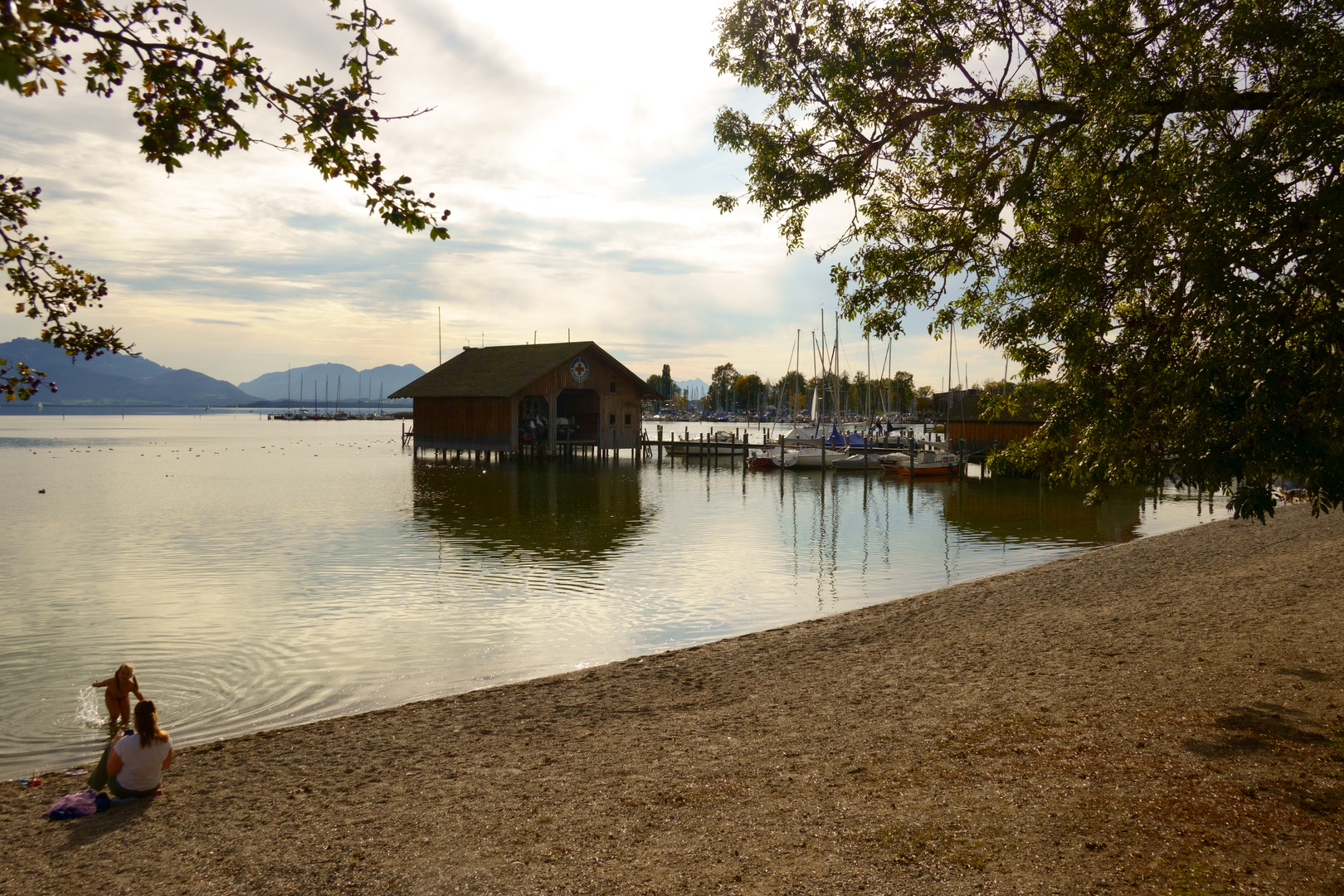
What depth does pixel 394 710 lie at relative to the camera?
10.8 metres

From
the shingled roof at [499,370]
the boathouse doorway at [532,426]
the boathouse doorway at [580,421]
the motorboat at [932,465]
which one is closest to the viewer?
the motorboat at [932,465]

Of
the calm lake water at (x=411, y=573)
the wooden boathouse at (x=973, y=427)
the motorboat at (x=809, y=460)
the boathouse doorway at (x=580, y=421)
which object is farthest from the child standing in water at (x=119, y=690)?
the boathouse doorway at (x=580, y=421)

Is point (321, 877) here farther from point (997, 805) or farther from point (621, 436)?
point (621, 436)

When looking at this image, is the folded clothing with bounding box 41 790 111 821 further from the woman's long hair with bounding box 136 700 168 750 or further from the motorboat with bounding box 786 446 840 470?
the motorboat with bounding box 786 446 840 470

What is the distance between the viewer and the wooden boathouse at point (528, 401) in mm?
58750

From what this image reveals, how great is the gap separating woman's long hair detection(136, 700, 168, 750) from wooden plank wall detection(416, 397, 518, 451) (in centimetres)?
5037

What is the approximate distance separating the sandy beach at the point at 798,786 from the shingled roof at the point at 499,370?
47572 millimetres

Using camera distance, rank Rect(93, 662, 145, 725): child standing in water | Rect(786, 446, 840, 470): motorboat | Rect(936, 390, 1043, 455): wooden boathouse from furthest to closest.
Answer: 1. Rect(786, 446, 840, 470): motorboat
2. Rect(936, 390, 1043, 455): wooden boathouse
3. Rect(93, 662, 145, 725): child standing in water

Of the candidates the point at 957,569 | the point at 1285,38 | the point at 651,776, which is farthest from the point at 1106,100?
the point at 957,569

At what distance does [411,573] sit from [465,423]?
133ft

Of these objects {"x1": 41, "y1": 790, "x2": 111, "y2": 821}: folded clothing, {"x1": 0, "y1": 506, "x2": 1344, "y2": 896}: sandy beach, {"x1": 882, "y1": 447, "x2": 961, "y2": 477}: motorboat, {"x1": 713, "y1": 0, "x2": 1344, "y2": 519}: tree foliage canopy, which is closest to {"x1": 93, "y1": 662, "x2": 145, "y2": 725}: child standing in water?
{"x1": 0, "y1": 506, "x2": 1344, "y2": 896}: sandy beach

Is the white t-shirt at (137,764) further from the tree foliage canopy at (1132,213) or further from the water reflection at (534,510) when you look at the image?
the water reflection at (534,510)

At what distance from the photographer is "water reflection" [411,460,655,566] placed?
26766 millimetres

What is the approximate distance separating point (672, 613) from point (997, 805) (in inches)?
445
